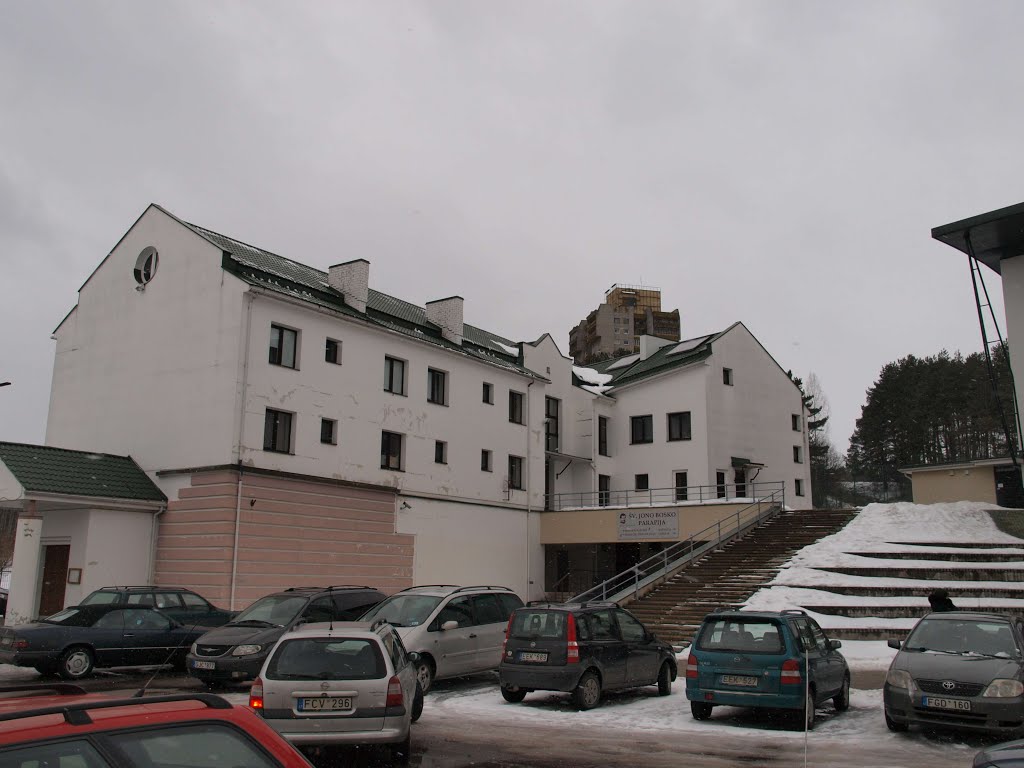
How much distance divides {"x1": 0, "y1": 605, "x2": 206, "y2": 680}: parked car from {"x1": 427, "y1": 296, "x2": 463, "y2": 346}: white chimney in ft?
61.7

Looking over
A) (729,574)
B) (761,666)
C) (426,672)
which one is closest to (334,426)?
(729,574)

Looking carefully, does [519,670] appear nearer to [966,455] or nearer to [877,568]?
[877,568]

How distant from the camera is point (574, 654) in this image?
1309 cm

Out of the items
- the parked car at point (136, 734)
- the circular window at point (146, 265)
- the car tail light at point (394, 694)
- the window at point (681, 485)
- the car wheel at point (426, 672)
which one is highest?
the circular window at point (146, 265)

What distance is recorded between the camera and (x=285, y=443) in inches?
1048

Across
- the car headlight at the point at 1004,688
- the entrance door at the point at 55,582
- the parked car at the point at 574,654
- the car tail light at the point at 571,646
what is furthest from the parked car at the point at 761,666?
the entrance door at the point at 55,582

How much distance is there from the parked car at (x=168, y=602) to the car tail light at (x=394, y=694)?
1061 cm

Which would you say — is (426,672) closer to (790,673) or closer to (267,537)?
(790,673)

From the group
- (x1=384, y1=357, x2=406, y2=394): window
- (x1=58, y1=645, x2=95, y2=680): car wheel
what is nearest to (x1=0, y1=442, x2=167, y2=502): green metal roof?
(x1=58, y1=645, x2=95, y2=680): car wheel

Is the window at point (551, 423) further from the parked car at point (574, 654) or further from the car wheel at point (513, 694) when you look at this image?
the car wheel at point (513, 694)

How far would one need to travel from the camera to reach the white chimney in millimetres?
34844

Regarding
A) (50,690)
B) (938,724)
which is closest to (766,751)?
(938,724)

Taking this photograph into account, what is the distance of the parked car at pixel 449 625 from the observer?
14.5 meters

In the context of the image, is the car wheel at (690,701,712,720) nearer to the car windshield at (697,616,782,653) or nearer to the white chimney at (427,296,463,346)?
the car windshield at (697,616,782,653)
